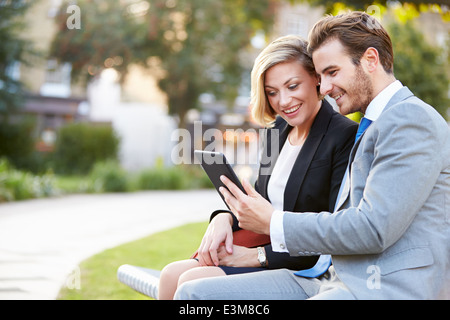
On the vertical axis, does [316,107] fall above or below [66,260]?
above

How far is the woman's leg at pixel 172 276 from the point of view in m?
2.23

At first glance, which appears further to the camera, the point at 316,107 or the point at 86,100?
the point at 86,100

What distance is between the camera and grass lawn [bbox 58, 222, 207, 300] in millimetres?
4402

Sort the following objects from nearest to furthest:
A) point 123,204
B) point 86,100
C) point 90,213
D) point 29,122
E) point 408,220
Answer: point 408,220 → point 90,213 → point 123,204 → point 29,122 → point 86,100

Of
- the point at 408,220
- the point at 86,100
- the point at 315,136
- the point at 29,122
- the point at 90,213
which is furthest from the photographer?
the point at 86,100

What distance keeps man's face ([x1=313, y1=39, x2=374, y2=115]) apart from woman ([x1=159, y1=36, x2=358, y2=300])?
1.28 feet

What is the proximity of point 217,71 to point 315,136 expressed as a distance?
17.2 m

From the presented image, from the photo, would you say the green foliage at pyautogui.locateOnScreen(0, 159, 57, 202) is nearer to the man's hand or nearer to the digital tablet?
the digital tablet

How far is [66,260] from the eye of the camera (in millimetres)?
5758

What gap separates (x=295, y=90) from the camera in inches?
96.0

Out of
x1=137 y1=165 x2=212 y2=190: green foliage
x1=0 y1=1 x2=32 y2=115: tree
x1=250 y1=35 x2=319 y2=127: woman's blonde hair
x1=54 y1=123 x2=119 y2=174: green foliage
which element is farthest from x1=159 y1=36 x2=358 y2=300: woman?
x1=54 y1=123 x2=119 y2=174: green foliage

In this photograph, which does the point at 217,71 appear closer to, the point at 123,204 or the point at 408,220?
the point at 123,204

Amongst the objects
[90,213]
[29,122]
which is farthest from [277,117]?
[29,122]

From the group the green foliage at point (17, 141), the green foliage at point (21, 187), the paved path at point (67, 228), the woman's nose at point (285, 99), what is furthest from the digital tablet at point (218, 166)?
the green foliage at point (17, 141)
